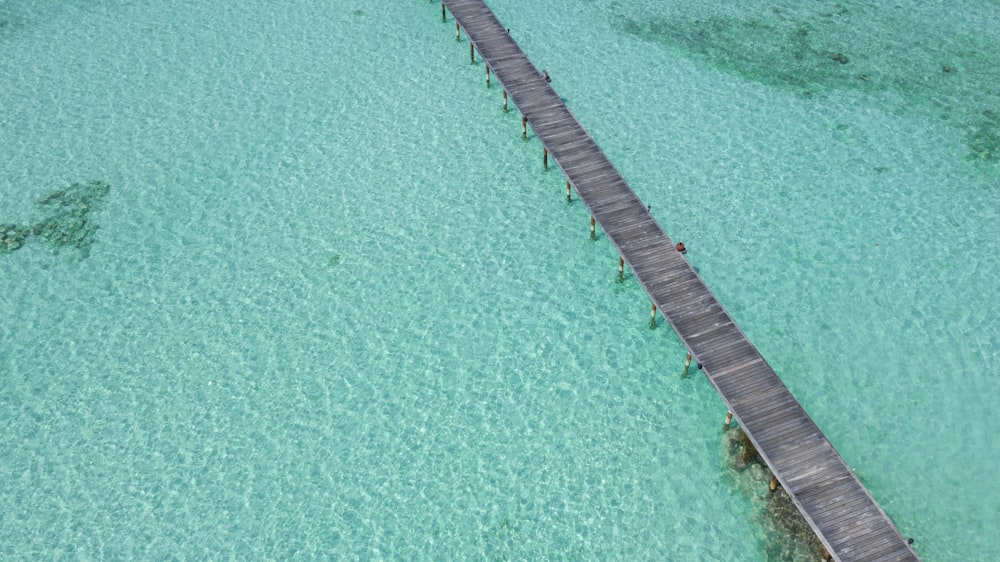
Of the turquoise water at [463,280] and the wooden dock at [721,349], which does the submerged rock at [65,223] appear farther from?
the wooden dock at [721,349]

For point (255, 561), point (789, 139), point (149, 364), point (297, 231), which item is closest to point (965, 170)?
point (789, 139)

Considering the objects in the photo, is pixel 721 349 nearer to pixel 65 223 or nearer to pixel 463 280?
pixel 463 280

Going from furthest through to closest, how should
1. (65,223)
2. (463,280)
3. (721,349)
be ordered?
(65,223) < (463,280) < (721,349)

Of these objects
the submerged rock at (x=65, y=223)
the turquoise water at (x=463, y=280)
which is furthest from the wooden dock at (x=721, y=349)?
the submerged rock at (x=65, y=223)

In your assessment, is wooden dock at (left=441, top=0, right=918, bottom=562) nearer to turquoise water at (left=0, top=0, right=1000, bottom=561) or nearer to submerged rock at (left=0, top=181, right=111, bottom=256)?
turquoise water at (left=0, top=0, right=1000, bottom=561)

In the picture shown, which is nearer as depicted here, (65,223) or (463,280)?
(463,280)

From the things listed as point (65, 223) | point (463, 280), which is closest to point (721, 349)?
point (463, 280)

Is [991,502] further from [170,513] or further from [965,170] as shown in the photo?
[170,513]
